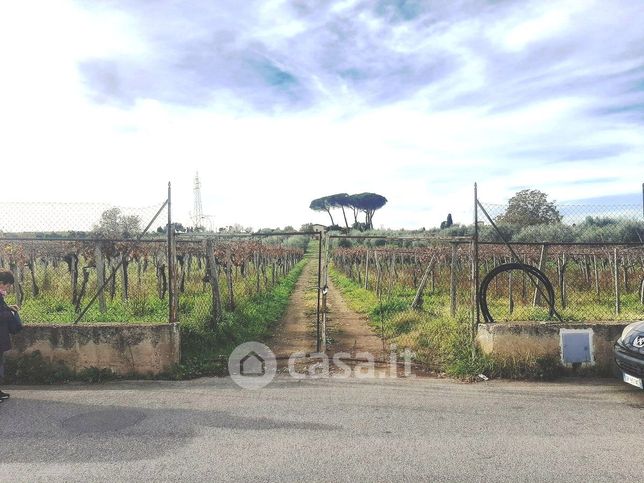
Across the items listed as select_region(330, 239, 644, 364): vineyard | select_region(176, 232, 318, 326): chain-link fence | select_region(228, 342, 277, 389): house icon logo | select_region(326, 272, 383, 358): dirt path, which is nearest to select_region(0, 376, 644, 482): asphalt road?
select_region(228, 342, 277, 389): house icon logo

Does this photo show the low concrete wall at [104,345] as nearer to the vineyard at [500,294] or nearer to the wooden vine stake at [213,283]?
the wooden vine stake at [213,283]

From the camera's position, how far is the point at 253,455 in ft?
13.8

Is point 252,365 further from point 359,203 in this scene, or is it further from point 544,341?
point 359,203

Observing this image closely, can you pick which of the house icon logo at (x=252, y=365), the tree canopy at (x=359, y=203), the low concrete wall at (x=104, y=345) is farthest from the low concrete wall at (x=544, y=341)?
the tree canopy at (x=359, y=203)

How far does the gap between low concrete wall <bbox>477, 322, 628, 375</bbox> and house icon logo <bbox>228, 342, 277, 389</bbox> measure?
10.5 ft

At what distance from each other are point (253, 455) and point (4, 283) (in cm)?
380

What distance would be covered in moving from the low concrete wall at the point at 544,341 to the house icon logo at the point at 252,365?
321cm

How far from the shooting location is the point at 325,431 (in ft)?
15.6

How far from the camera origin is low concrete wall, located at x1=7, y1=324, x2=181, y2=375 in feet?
22.0

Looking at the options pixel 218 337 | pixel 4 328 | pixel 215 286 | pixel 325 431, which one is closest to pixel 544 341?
pixel 325 431

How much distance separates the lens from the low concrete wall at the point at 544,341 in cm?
686

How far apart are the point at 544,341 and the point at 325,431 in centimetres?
376

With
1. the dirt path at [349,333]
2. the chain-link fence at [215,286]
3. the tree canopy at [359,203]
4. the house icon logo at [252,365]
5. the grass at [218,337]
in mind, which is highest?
the tree canopy at [359,203]

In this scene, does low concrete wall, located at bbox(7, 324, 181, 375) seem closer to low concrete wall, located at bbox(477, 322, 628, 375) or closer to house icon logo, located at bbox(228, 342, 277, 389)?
house icon logo, located at bbox(228, 342, 277, 389)
